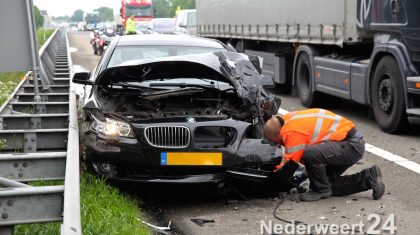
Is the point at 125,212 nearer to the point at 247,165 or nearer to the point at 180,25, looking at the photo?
the point at 247,165

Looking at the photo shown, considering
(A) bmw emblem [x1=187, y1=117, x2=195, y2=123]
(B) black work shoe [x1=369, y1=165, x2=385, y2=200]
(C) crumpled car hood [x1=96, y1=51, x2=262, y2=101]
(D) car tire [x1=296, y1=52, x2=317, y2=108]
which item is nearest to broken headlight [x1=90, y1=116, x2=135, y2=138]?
(A) bmw emblem [x1=187, y1=117, x2=195, y2=123]

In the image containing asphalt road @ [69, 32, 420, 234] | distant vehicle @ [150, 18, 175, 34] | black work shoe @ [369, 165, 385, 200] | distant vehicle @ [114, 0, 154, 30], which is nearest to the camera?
asphalt road @ [69, 32, 420, 234]

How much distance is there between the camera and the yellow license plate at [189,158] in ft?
19.3

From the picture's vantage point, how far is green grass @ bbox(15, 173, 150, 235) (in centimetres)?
467

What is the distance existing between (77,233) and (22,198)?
0.85 meters

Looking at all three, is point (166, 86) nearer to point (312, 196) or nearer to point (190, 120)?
point (190, 120)

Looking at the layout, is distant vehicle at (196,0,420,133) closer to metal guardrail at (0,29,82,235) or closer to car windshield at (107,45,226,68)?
car windshield at (107,45,226,68)

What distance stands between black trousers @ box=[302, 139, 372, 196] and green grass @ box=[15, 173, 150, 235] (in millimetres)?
1642

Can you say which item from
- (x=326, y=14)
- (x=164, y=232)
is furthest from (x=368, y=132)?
(x=164, y=232)

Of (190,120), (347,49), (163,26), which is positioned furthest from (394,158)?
(163,26)

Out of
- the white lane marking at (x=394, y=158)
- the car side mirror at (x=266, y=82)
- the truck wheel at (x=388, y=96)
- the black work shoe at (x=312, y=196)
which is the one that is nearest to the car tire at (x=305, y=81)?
the truck wheel at (x=388, y=96)

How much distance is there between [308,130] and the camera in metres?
6.04

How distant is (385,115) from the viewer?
9805 mm

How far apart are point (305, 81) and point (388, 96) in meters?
3.81
